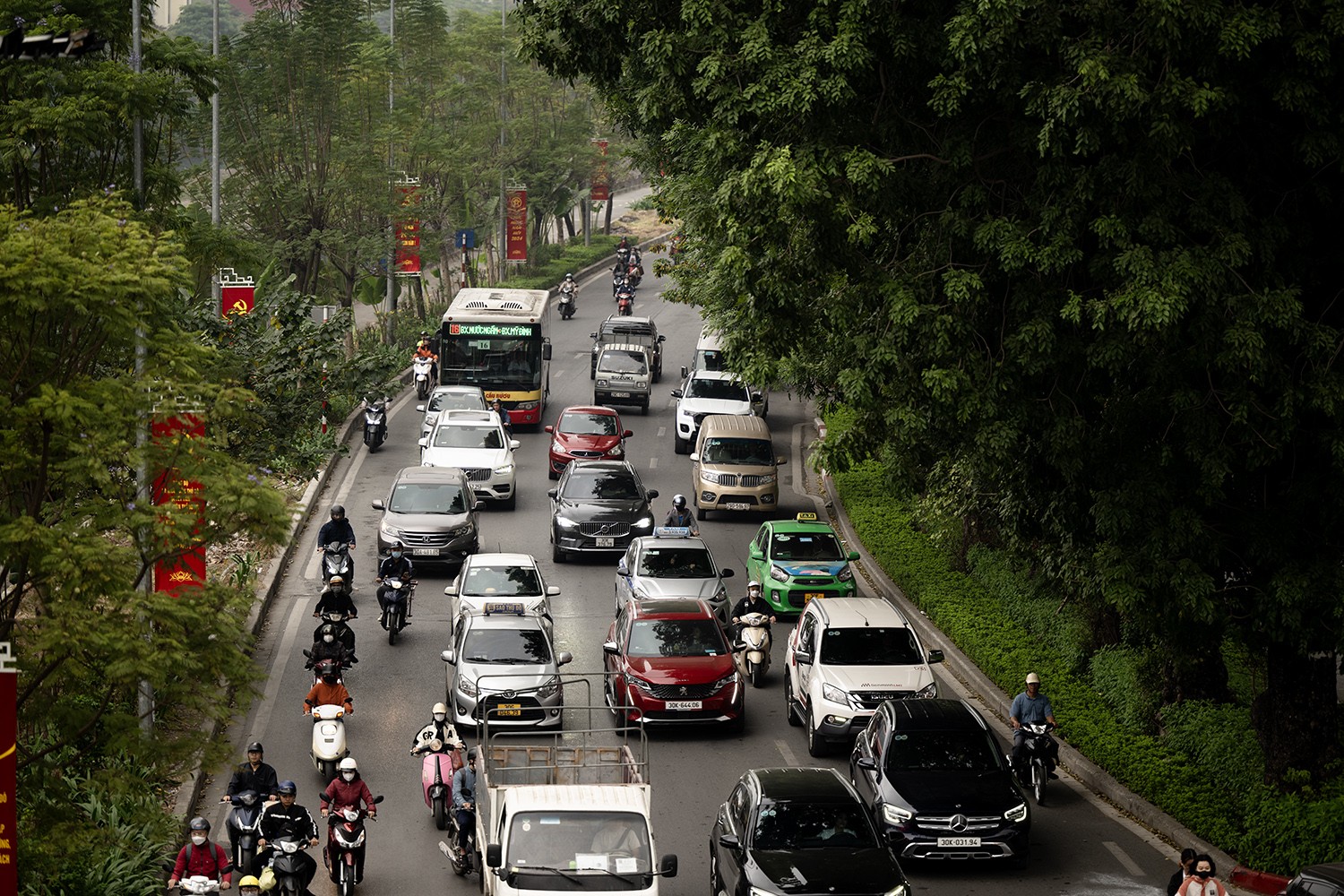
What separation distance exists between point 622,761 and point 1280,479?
7.64 m

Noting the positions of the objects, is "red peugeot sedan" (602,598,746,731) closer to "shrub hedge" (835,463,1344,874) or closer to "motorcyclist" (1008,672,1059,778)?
"motorcyclist" (1008,672,1059,778)

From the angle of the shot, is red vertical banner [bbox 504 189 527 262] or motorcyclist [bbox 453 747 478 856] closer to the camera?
motorcyclist [bbox 453 747 478 856]

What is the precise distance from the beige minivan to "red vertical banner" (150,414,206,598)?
21553 mm

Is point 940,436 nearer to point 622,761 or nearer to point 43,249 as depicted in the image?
point 622,761

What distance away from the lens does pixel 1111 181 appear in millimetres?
16312

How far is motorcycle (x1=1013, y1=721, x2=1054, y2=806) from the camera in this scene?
20.0 metres

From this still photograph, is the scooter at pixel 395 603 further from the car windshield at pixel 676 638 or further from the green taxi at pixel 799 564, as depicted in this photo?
the green taxi at pixel 799 564

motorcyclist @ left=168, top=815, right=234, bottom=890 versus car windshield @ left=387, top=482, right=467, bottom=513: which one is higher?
car windshield @ left=387, top=482, right=467, bottom=513

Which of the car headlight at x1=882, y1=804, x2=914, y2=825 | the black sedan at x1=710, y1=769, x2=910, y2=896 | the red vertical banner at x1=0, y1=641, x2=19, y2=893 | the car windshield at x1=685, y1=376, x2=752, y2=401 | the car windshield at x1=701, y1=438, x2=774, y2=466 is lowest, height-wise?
the car headlight at x1=882, y1=804, x2=914, y2=825

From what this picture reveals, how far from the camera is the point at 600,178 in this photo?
9194 cm

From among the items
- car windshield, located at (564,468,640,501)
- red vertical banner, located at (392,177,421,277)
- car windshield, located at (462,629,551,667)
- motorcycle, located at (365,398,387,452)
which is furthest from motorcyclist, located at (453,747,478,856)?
red vertical banner, located at (392,177,421,277)

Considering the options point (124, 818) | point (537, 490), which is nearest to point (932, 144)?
point (124, 818)

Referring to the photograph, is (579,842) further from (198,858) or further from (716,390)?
(716,390)

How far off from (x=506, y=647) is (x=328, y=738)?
11.2 ft
